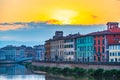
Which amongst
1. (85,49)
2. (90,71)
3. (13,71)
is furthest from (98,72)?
(13,71)

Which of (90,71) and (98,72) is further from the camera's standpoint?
(90,71)

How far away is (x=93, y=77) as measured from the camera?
499 inches

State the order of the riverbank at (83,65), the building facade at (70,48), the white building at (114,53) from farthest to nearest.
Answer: the building facade at (70,48)
the white building at (114,53)
the riverbank at (83,65)

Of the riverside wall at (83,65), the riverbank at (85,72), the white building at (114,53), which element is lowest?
the riverbank at (85,72)

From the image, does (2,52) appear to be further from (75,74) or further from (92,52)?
(75,74)

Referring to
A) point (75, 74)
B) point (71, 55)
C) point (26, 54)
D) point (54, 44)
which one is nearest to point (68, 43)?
point (71, 55)

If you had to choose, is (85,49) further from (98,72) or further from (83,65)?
(98,72)

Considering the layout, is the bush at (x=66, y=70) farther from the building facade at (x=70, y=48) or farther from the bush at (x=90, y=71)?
the building facade at (x=70, y=48)

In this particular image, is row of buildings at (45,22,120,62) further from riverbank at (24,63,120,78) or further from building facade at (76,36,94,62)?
riverbank at (24,63,120,78)

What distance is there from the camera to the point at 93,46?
61.6 ft

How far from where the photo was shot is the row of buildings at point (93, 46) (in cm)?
1730

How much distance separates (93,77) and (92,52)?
6071 mm

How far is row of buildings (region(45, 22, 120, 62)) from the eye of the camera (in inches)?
681

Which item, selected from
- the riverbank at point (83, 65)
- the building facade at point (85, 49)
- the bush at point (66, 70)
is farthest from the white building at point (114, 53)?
the bush at point (66, 70)
